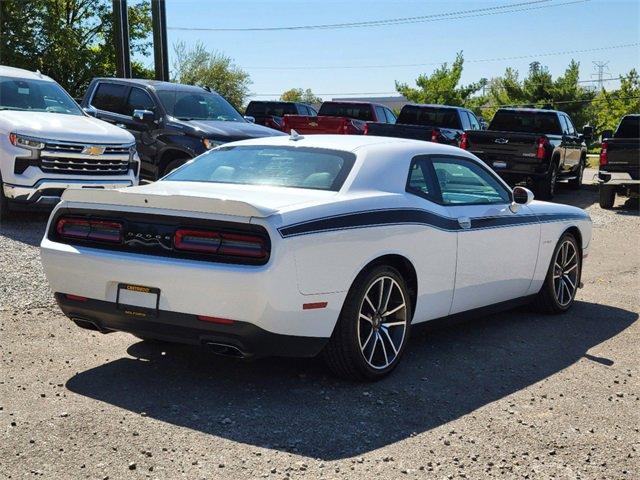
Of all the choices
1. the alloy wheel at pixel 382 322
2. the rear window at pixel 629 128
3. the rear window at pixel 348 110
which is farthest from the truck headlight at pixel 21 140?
the rear window at pixel 348 110

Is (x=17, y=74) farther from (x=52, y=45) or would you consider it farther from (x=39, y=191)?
(x=52, y=45)

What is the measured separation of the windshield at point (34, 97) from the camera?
1252 cm

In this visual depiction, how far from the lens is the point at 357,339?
5457mm

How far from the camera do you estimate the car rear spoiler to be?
4992 mm

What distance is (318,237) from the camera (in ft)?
17.0

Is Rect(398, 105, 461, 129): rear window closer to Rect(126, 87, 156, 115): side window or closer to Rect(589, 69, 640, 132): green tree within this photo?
Rect(126, 87, 156, 115): side window

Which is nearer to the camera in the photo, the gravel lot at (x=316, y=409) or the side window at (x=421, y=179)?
the gravel lot at (x=316, y=409)

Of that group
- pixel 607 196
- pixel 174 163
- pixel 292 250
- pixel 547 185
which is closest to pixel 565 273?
pixel 292 250

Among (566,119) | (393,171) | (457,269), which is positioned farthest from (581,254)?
(566,119)

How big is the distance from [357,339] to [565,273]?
126 inches

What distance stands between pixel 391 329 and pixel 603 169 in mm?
12364

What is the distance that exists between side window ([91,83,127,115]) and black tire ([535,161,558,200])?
8123 mm

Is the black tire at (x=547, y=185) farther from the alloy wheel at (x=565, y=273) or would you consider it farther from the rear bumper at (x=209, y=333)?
the rear bumper at (x=209, y=333)

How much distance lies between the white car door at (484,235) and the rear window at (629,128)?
11983mm
